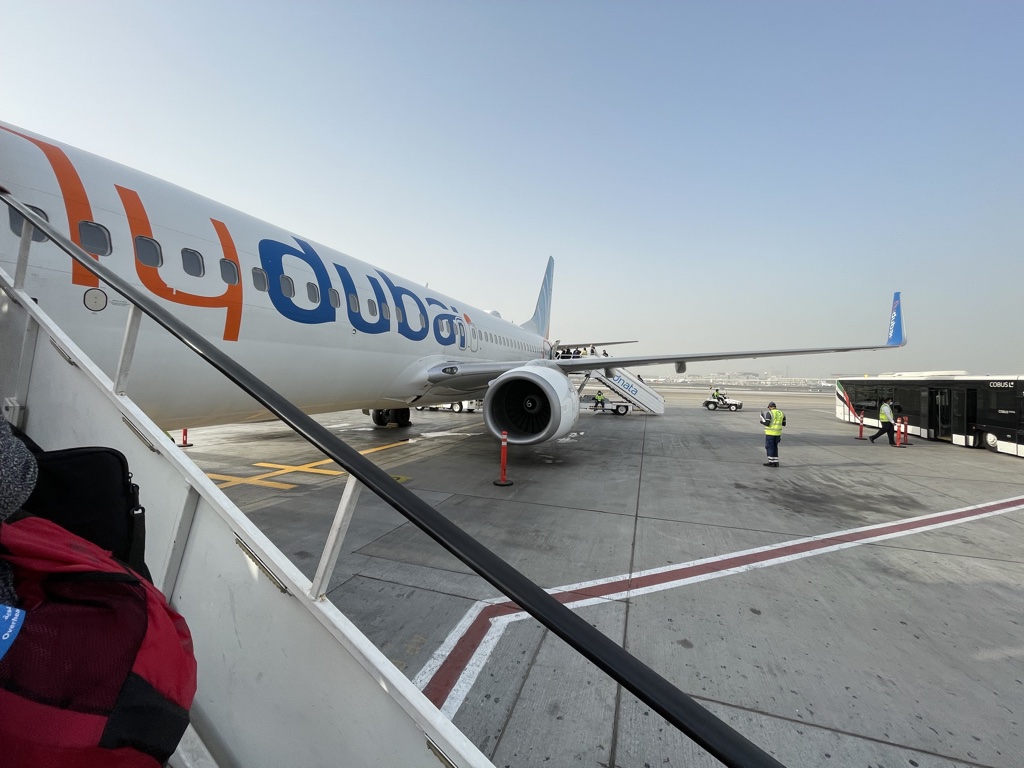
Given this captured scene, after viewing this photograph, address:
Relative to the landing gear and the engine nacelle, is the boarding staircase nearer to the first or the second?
the landing gear

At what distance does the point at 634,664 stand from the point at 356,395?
7.03 metres

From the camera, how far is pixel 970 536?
4.97 metres

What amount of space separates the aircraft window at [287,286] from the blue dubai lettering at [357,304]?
0.03 metres

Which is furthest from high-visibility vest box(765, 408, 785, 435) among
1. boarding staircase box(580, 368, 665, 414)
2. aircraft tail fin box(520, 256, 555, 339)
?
aircraft tail fin box(520, 256, 555, 339)

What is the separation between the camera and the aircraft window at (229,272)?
187 inches

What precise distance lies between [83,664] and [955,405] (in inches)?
678

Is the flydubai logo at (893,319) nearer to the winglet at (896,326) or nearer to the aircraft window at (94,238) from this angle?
the winglet at (896,326)

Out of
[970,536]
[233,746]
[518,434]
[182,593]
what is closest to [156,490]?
[182,593]

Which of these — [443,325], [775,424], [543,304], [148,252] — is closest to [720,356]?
[775,424]

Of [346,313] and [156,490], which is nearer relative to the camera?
[156,490]

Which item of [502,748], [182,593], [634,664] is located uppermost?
[634,664]

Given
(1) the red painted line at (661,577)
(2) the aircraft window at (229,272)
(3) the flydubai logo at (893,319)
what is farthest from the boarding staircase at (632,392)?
(2) the aircraft window at (229,272)

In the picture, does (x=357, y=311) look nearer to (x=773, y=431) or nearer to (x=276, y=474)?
(x=276, y=474)

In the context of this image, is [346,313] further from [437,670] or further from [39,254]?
[437,670]
